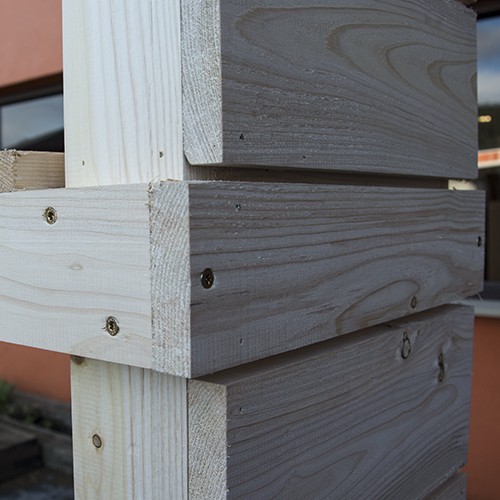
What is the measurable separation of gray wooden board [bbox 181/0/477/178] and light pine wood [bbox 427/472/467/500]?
1.77ft

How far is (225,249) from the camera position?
0.66 metres

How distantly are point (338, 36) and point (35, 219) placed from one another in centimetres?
44

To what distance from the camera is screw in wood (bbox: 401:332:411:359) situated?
0.99 meters

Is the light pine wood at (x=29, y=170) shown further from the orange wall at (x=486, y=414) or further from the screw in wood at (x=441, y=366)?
the orange wall at (x=486, y=414)

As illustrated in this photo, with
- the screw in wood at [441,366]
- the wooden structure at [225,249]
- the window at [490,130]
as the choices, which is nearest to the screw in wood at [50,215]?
the wooden structure at [225,249]

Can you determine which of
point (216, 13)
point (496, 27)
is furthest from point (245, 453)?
point (496, 27)

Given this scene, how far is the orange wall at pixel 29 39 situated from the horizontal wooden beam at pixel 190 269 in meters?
3.50

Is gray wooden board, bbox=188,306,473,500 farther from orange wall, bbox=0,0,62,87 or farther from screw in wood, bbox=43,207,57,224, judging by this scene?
orange wall, bbox=0,0,62,87

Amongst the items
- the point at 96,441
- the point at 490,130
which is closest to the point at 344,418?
the point at 96,441

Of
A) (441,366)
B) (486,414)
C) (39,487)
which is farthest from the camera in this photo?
(39,487)

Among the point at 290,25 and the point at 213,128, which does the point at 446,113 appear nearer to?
the point at 290,25

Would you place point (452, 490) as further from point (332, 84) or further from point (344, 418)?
point (332, 84)

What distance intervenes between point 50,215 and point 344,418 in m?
0.44

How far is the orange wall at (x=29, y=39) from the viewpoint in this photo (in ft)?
13.3
